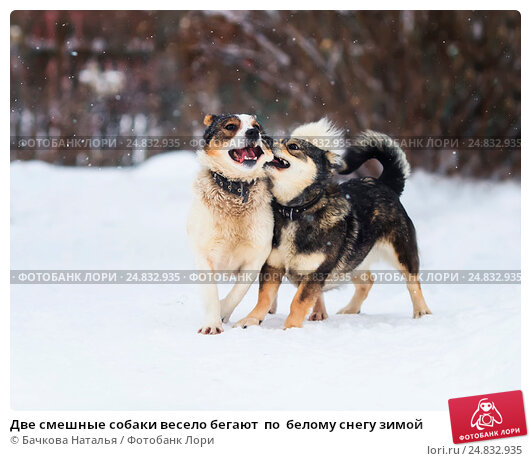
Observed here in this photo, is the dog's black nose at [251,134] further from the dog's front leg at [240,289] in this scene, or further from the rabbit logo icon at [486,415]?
the rabbit logo icon at [486,415]

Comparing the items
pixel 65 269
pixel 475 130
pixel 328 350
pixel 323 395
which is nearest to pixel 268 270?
pixel 328 350

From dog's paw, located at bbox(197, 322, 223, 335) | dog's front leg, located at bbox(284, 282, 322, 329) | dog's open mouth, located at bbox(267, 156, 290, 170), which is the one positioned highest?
dog's open mouth, located at bbox(267, 156, 290, 170)

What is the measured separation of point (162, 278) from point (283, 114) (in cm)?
490

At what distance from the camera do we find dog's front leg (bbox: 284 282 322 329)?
4188 millimetres

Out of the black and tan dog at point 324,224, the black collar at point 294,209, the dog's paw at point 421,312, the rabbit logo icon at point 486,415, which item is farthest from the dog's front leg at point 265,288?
the rabbit logo icon at point 486,415

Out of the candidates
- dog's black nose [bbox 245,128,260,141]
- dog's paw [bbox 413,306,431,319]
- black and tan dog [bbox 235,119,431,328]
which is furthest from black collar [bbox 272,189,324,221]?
dog's paw [bbox 413,306,431,319]

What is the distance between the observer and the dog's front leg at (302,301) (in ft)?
13.7

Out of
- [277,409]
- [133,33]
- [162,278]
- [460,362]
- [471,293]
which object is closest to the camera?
[277,409]

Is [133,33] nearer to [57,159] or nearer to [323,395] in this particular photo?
[57,159]

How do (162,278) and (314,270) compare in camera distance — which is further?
(162,278)

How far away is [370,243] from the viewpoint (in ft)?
14.9

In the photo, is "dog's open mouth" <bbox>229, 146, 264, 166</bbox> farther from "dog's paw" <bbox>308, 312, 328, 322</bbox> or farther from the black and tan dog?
"dog's paw" <bbox>308, 312, 328, 322</bbox>

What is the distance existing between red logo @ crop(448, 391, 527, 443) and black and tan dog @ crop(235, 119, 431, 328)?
1.23 metres

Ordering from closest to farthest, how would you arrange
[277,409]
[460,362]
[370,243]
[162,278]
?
[277,409] → [460,362] → [370,243] → [162,278]
